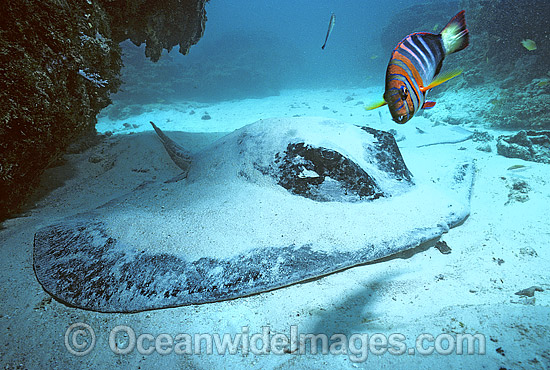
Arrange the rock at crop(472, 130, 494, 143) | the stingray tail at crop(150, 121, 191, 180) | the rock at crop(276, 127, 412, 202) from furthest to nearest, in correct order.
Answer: the rock at crop(472, 130, 494, 143) < the stingray tail at crop(150, 121, 191, 180) < the rock at crop(276, 127, 412, 202)

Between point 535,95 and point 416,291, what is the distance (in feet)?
38.4

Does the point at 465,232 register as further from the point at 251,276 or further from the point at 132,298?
the point at 132,298

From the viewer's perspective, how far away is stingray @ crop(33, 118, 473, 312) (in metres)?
1.85

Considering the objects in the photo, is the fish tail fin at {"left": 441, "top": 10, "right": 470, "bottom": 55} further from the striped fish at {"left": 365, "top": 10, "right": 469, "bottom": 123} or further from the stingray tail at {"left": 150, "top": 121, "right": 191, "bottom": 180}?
the stingray tail at {"left": 150, "top": 121, "right": 191, "bottom": 180}

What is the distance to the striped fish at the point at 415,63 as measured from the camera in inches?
57.8

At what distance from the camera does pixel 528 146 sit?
231 inches

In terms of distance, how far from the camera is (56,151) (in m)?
3.06

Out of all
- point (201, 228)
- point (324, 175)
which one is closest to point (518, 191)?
point (324, 175)

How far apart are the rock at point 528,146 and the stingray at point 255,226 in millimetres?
3679

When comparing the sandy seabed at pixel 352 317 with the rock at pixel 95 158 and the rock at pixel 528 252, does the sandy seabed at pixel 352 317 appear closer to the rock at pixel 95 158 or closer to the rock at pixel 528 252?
the rock at pixel 528 252

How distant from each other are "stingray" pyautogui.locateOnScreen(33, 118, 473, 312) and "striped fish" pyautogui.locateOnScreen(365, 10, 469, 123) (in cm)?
Answer: 126

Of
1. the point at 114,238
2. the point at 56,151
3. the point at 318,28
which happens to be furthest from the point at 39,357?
the point at 318,28

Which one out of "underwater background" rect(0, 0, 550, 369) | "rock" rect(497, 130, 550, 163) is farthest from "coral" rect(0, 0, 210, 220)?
"rock" rect(497, 130, 550, 163)

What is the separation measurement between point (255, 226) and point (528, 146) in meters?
7.87
